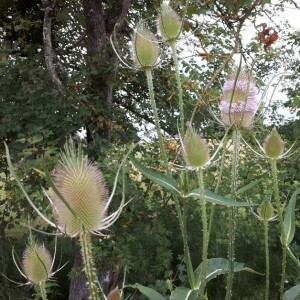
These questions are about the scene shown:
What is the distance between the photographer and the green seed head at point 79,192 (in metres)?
0.60

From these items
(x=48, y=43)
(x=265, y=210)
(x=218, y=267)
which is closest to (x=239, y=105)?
(x=265, y=210)

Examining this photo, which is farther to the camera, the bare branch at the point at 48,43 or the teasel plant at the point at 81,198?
the bare branch at the point at 48,43

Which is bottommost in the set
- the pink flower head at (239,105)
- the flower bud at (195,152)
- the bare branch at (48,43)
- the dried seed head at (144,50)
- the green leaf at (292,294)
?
the green leaf at (292,294)

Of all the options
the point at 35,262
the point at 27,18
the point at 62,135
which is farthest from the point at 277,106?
the point at 35,262

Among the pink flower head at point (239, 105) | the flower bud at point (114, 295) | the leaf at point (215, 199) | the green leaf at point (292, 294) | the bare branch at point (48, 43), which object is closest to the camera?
the flower bud at point (114, 295)

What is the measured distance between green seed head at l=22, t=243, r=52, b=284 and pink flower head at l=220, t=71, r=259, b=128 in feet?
1.22

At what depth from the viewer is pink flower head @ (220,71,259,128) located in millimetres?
955

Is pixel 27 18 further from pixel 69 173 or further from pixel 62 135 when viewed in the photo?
pixel 69 173

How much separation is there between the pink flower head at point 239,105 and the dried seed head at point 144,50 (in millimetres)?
137

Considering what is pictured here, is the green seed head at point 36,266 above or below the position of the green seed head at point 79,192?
below

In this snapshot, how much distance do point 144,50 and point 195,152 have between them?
0.78ft

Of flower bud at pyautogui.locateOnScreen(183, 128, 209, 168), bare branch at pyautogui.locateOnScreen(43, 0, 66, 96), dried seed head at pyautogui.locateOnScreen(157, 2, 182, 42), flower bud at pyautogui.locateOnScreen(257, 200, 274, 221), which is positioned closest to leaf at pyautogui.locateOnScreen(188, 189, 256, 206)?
flower bud at pyautogui.locateOnScreen(183, 128, 209, 168)

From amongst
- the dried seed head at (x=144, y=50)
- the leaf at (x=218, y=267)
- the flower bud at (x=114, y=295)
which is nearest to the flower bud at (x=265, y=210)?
the leaf at (x=218, y=267)

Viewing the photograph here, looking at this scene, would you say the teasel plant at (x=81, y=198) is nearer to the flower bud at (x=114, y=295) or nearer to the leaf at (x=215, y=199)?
the flower bud at (x=114, y=295)
